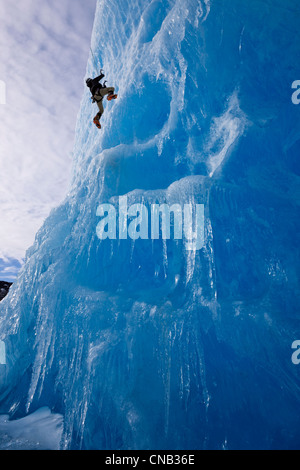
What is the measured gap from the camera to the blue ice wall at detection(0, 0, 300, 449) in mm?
3436

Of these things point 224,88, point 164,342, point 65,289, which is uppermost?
point 224,88

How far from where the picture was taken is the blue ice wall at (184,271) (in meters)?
3.44

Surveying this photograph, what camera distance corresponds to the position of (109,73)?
7.30 metres

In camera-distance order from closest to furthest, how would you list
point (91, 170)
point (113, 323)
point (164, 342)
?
point (164, 342), point (113, 323), point (91, 170)

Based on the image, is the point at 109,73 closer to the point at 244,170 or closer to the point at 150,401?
the point at 244,170

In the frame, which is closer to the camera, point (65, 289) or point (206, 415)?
point (206, 415)

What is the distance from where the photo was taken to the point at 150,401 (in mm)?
3547

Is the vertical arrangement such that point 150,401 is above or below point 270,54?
below

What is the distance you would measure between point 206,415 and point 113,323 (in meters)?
1.88

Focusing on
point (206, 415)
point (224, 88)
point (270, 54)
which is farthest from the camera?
point (224, 88)

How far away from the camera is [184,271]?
4.37 m

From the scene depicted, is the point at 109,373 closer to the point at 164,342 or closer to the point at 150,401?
the point at 150,401

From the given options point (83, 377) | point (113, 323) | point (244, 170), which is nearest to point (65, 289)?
point (113, 323)
